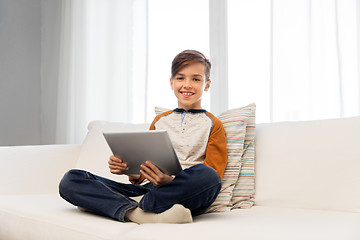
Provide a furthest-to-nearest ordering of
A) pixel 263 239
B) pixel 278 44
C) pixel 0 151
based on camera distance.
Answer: pixel 278 44, pixel 0 151, pixel 263 239

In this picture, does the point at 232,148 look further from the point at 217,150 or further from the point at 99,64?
the point at 99,64

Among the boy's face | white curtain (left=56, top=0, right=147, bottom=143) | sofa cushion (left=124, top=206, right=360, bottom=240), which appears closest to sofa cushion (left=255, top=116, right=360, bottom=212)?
sofa cushion (left=124, top=206, right=360, bottom=240)

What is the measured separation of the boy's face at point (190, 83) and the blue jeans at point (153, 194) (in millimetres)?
368

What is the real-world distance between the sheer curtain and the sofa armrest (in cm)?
99

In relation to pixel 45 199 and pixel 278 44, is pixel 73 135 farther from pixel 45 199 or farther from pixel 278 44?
pixel 278 44

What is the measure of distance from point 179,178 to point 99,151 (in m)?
0.82

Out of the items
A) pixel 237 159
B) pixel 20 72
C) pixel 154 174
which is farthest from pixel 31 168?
pixel 20 72

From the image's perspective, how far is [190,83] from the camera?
140 cm

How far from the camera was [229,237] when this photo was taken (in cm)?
87

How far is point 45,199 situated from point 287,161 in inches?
37.0

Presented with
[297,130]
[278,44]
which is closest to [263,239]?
[297,130]

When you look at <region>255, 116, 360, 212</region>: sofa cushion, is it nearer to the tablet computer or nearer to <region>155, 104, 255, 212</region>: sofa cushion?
<region>155, 104, 255, 212</region>: sofa cushion

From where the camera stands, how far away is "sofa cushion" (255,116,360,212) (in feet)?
4.19

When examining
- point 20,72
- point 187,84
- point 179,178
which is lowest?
point 179,178
